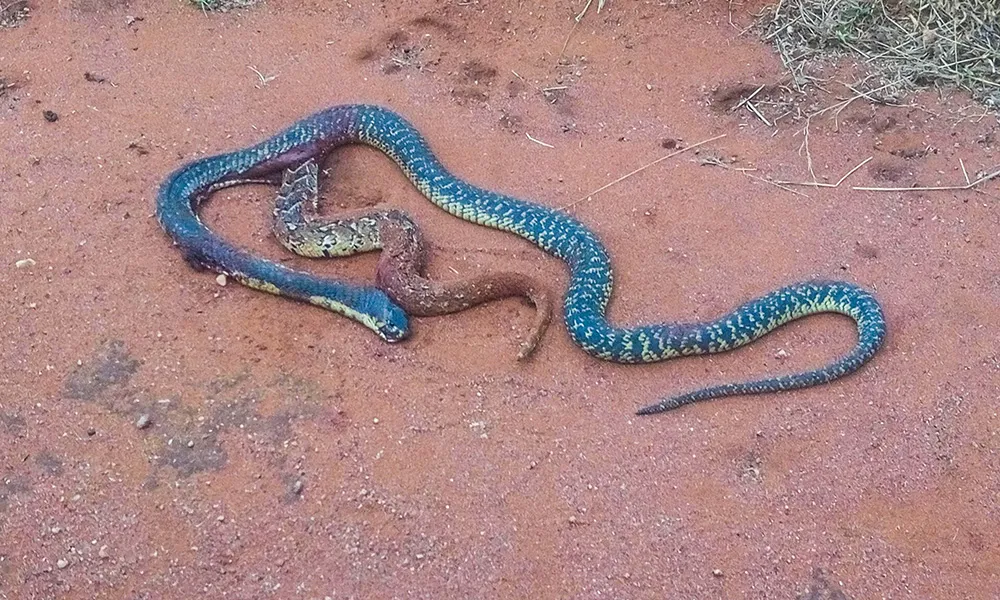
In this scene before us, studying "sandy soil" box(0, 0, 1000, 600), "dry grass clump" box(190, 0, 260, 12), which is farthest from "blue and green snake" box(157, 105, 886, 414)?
"dry grass clump" box(190, 0, 260, 12)

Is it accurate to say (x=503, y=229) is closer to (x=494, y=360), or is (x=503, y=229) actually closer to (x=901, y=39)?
(x=494, y=360)

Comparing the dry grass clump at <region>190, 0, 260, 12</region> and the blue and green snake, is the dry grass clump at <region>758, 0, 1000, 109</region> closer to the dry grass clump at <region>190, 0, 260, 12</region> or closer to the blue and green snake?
the blue and green snake

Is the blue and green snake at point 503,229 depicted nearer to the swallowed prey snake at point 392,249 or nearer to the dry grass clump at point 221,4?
the swallowed prey snake at point 392,249

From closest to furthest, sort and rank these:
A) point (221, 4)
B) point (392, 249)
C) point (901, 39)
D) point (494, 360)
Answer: point (494, 360) < point (392, 249) < point (901, 39) < point (221, 4)

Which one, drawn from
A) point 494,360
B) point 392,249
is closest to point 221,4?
point 392,249

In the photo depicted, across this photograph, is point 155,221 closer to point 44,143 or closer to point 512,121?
point 44,143

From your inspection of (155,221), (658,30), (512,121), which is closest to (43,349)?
(155,221)

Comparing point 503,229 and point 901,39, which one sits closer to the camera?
point 503,229

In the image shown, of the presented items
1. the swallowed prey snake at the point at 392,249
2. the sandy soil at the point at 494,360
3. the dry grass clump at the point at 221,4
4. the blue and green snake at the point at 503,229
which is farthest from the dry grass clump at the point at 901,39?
the dry grass clump at the point at 221,4
